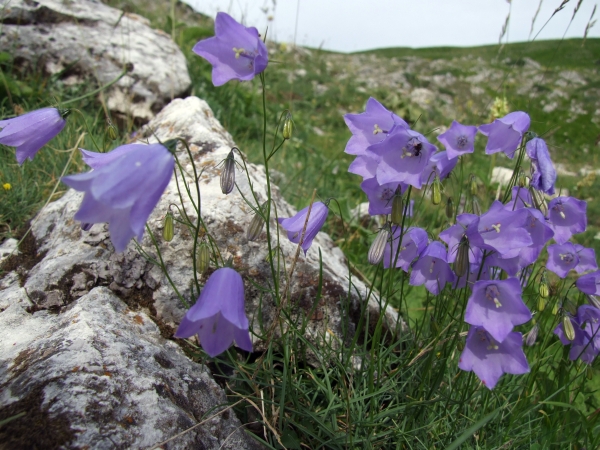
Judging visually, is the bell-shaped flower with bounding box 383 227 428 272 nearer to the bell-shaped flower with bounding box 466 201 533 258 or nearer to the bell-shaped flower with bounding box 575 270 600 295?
the bell-shaped flower with bounding box 466 201 533 258

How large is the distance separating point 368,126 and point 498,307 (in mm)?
703

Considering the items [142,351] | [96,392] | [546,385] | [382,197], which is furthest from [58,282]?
[546,385]

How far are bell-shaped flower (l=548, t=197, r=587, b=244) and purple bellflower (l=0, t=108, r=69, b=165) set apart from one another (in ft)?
5.98

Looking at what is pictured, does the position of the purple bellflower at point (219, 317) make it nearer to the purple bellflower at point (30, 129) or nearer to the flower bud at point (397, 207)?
the flower bud at point (397, 207)

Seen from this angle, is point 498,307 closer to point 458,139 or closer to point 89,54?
point 458,139

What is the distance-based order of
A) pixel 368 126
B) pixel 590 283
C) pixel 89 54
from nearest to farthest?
1. pixel 368 126
2. pixel 590 283
3. pixel 89 54

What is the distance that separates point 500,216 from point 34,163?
2.72 m

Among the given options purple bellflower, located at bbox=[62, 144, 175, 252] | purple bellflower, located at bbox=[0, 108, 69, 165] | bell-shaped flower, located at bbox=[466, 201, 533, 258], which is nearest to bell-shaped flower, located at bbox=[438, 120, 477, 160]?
bell-shaped flower, located at bbox=[466, 201, 533, 258]

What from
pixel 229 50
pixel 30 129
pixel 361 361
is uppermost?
pixel 229 50

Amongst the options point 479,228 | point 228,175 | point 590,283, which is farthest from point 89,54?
point 590,283

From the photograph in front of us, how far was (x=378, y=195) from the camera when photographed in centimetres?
157

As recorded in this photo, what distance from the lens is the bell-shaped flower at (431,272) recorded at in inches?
63.6

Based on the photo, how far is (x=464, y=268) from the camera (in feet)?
4.28

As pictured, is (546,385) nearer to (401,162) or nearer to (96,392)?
(401,162)
